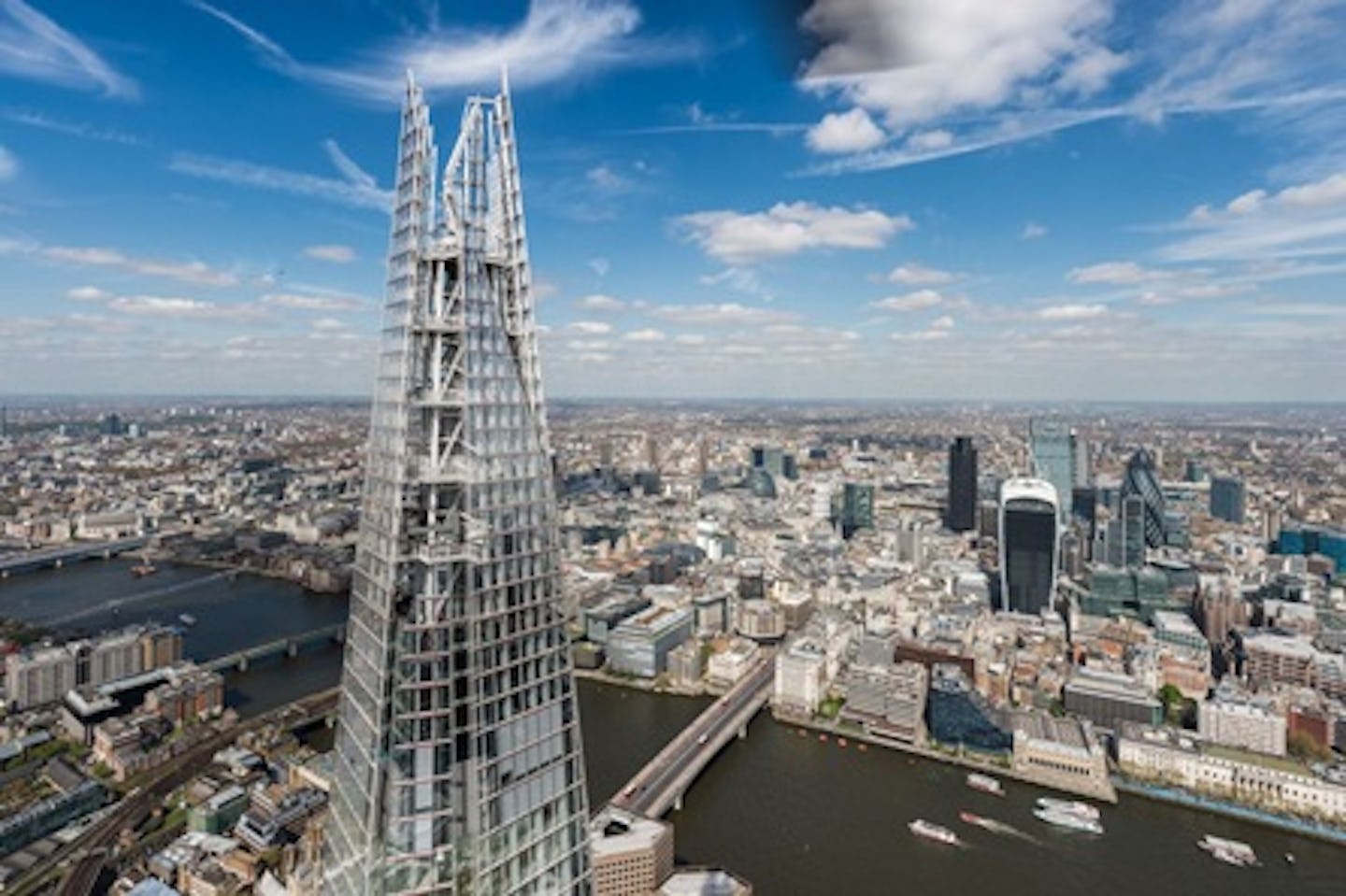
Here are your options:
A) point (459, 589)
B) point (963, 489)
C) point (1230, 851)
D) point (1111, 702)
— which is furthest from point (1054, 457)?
point (459, 589)

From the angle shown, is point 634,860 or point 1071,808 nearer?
point 634,860

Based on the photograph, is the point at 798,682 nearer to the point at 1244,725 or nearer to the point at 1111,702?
the point at 1111,702

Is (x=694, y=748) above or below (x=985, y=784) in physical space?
above

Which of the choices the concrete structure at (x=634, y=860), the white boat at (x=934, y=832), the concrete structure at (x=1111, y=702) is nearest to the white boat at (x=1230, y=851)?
the concrete structure at (x=1111, y=702)

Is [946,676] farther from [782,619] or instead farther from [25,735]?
[25,735]

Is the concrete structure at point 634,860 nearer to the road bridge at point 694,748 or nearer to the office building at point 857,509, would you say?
the road bridge at point 694,748

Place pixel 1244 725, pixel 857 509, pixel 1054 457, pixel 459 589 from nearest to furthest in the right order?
pixel 459 589, pixel 1244 725, pixel 1054 457, pixel 857 509

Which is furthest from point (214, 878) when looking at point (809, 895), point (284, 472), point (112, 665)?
point (284, 472)

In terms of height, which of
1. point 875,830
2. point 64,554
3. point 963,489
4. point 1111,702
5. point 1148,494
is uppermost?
point 1148,494
